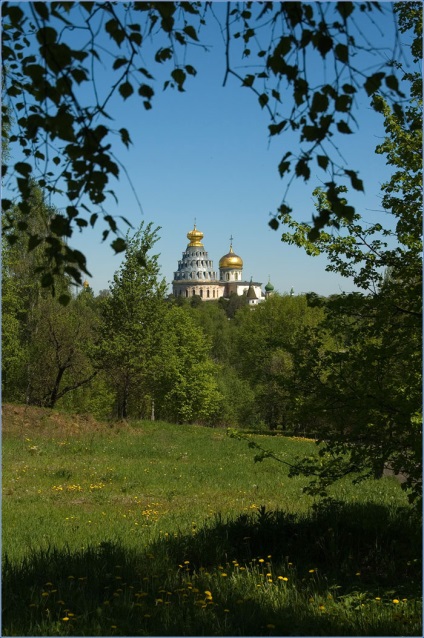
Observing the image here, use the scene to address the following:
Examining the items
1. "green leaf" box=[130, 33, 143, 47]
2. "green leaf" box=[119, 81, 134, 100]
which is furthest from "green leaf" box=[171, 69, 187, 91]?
"green leaf" box=[119, 81, 134, 100]

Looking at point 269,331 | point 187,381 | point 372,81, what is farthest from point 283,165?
point 187,381

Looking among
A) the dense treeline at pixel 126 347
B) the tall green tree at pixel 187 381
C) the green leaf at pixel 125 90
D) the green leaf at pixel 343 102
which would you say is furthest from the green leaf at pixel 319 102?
the tall green tree at pixel 187 381

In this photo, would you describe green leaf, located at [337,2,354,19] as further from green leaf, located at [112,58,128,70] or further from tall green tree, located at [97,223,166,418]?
tall green tree, located at [97,223,166,418]

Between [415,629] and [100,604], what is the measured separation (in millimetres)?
2148

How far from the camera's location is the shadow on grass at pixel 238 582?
4730 millimetres

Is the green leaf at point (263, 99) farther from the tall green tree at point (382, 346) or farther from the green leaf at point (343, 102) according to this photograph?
the tall green tree at point (382, 346)

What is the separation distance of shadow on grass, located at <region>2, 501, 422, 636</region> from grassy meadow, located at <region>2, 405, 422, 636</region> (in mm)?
13

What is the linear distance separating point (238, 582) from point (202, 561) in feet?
3.10

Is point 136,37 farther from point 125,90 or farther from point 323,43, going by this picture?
point 323,43

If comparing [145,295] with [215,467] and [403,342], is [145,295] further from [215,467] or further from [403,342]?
[403,342]

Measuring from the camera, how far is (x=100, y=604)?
5074mm

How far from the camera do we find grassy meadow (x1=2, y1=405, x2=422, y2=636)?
4793 millimetres

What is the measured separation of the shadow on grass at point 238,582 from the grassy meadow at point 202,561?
0.01 m

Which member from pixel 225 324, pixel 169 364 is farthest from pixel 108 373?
pixel 225 324
